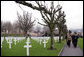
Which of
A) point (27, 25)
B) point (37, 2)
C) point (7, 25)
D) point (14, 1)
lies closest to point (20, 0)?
point (14, 1)

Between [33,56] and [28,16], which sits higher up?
[28,16]

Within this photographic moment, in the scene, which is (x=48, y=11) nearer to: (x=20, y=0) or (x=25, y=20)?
(x=20, y=0)

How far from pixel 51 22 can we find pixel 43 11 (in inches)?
52.0

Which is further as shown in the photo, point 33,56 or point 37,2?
point 37,2

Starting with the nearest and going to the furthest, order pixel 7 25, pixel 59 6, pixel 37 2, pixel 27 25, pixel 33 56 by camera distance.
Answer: pixel 33 56, pixel 37 2, pixel 59 6, pixel 27 25, pixel 7 25

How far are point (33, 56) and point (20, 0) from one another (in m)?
5.78

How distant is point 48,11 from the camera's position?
1777cm

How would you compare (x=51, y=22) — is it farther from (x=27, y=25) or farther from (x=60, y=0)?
(x=27, y=25)

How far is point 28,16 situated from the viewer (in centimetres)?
5147

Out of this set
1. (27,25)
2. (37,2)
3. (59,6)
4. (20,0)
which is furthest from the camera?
(27,25)

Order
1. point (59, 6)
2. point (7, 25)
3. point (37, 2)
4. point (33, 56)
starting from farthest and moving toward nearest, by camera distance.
Result: point (7, 25) → point (59, 6) → point (37, 2) → point (33, 56)

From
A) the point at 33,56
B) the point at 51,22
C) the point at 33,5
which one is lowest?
the point at 33,56

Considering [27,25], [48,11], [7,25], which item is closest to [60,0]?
[48,11]

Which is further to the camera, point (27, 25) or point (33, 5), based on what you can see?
point (27, 25)
